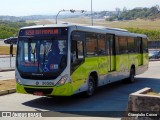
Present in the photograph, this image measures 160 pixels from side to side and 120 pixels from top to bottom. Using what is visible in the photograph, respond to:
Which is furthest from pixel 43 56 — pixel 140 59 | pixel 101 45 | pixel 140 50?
pixel 140 50

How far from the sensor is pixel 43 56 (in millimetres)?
13156

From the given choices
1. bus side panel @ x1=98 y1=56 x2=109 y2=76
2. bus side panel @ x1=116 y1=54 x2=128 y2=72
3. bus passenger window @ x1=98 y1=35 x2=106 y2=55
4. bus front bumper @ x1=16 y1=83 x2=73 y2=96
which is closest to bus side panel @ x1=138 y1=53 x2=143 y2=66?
bus side panel @ x1=116 y1=54 x2=128 y2=72

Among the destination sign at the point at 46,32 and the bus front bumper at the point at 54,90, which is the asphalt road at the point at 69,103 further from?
the destination sign at the point at 46,32

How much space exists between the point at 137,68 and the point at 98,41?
6495 mm

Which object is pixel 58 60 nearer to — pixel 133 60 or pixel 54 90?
pixel 54 90

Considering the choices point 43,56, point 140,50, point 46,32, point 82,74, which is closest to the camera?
point 43,56

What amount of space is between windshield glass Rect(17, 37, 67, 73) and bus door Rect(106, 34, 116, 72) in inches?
171

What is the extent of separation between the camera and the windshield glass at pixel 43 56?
1300 cm

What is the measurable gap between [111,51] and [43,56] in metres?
5.07

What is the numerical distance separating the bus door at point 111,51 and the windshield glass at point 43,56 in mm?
4354

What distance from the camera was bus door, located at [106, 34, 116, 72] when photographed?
17142mm

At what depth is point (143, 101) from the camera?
8.43 metres

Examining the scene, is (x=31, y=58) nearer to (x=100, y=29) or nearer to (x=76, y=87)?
(x=76, y=87)

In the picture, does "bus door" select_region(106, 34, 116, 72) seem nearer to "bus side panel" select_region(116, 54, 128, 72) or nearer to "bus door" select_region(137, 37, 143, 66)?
"bus side panel" select_region(116, 54, 128, 72)
